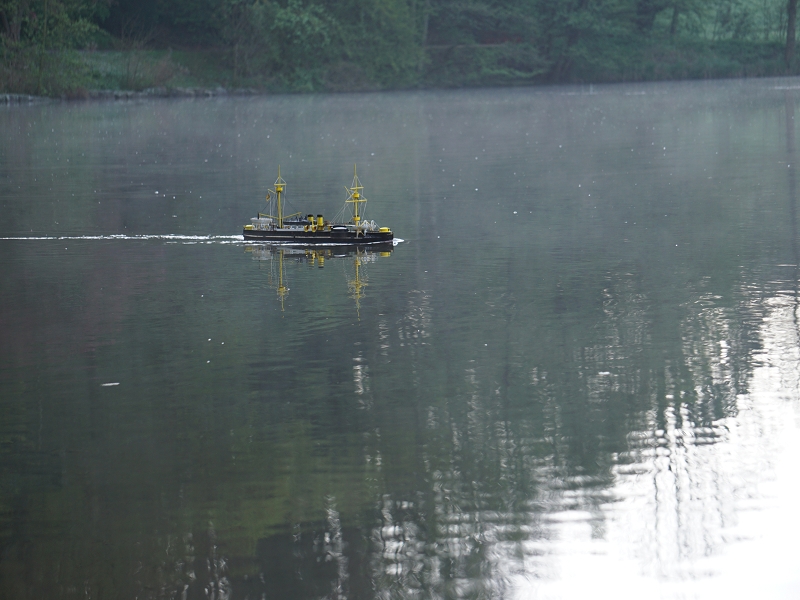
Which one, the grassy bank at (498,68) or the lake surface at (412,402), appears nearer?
the lake surface at (412,402)

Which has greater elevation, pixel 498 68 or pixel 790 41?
pixel 790 41

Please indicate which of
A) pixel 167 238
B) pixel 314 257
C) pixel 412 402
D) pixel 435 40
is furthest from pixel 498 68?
pixel 412 402

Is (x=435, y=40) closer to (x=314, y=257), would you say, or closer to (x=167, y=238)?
(x=167, y=238)

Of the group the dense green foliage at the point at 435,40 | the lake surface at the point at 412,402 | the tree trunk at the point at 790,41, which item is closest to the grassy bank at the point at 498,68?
the dense green foliage at the point at 435,40

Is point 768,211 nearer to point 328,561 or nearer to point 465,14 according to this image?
point 328,561

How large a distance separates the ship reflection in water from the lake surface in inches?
2.6

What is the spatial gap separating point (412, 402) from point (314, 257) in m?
6.19

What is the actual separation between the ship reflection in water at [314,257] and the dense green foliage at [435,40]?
166 ft

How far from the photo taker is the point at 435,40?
83.1m

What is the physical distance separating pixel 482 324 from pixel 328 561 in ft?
15.2

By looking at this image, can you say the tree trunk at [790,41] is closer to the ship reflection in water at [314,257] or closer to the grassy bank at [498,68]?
the grassy bank at [498,68]

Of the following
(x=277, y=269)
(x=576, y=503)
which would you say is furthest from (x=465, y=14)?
(x=576, y=503)

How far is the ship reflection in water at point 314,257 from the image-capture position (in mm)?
12648

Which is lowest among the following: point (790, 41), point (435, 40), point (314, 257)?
point (314, 257)
